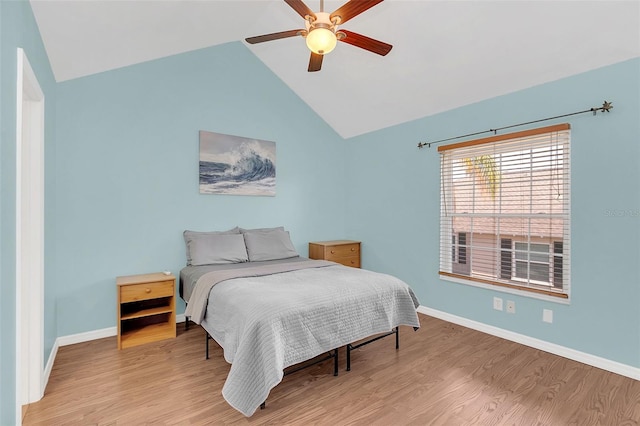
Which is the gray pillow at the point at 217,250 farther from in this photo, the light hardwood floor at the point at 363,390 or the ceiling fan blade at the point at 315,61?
the ceiling fan blade at the point at 315,61

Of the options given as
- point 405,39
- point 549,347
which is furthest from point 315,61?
point 549,347

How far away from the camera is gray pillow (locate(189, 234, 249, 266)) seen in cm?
337

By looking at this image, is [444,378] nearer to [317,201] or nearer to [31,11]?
[317,201]

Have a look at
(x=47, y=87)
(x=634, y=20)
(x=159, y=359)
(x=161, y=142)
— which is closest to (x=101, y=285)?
(x=159, y=359)

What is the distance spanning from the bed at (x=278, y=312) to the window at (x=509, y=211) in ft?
3.77

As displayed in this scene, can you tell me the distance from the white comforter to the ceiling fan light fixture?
169 centimetres

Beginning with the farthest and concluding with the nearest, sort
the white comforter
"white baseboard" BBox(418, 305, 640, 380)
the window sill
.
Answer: the window sill
"white baseboard" BBox(418, 305, 640, 380)
the white comforter

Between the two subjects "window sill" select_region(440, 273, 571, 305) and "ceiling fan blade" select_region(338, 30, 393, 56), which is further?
"window sill" select_region(440, 273, 571, 305)

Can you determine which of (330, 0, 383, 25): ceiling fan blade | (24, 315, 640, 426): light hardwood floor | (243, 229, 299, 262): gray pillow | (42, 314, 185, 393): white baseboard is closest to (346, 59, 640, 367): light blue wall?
(24, 315, 640, 426): light hardwood floor

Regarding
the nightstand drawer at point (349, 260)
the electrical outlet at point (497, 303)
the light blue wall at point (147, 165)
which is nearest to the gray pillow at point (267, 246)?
the light blue wall at point (147, 165)

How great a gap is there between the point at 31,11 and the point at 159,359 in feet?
8.64

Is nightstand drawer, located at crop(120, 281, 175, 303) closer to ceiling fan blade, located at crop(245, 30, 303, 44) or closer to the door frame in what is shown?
the door frame

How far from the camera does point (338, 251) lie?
4.53 metres

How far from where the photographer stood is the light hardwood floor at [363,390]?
1.93 metres
